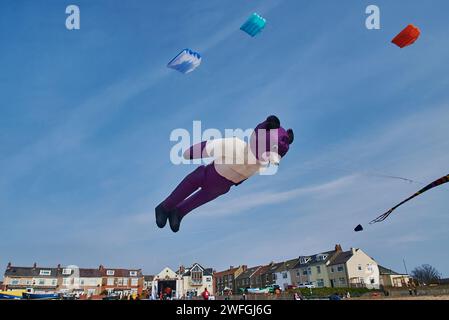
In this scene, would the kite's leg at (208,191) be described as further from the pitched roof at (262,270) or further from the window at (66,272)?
the window at (66,272)

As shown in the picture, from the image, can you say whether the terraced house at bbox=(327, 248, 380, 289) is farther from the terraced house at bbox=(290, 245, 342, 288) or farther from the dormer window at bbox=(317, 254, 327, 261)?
the dormer window at bbox=(317, 254, 327, 261)

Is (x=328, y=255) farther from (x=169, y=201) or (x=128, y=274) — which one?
(x=169, y=201)

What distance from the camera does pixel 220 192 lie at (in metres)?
6.77

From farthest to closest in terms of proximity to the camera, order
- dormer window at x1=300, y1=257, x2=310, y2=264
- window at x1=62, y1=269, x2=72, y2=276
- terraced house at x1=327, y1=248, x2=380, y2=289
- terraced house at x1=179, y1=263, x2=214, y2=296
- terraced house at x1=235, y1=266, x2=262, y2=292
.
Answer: terraced house at x1=235, y1=266, x2=262, y2=292 < window at x1=62, y1=269, x2=72, y2=276 < dormer window at x1=300, y1=257, x2=310, y2=264 < terraced house at x1=179, y1=263, x2=214, y2=296 < terraced house at x1=327, y1=248, x2=380, y2=289

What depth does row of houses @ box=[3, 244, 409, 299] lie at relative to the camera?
4862cm

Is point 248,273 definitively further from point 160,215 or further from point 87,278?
point 160,215

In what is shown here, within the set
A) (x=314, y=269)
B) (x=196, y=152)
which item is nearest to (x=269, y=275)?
(x=314, y=269)

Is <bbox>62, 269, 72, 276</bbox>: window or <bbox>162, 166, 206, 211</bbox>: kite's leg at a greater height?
<bbox>62, 269, 72, 276</bbox>: window

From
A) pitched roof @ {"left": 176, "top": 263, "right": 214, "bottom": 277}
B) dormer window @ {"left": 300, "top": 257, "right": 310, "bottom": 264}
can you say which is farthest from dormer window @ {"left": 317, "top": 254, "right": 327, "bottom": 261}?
pitched roof @ {"left": 176, "top": 263, "right": 214, "bottom": 277}

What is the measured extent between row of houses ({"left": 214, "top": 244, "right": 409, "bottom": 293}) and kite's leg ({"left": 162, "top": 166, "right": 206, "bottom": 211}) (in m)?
38.5

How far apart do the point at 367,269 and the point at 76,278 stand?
147ft

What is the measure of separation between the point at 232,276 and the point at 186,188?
197 ft
